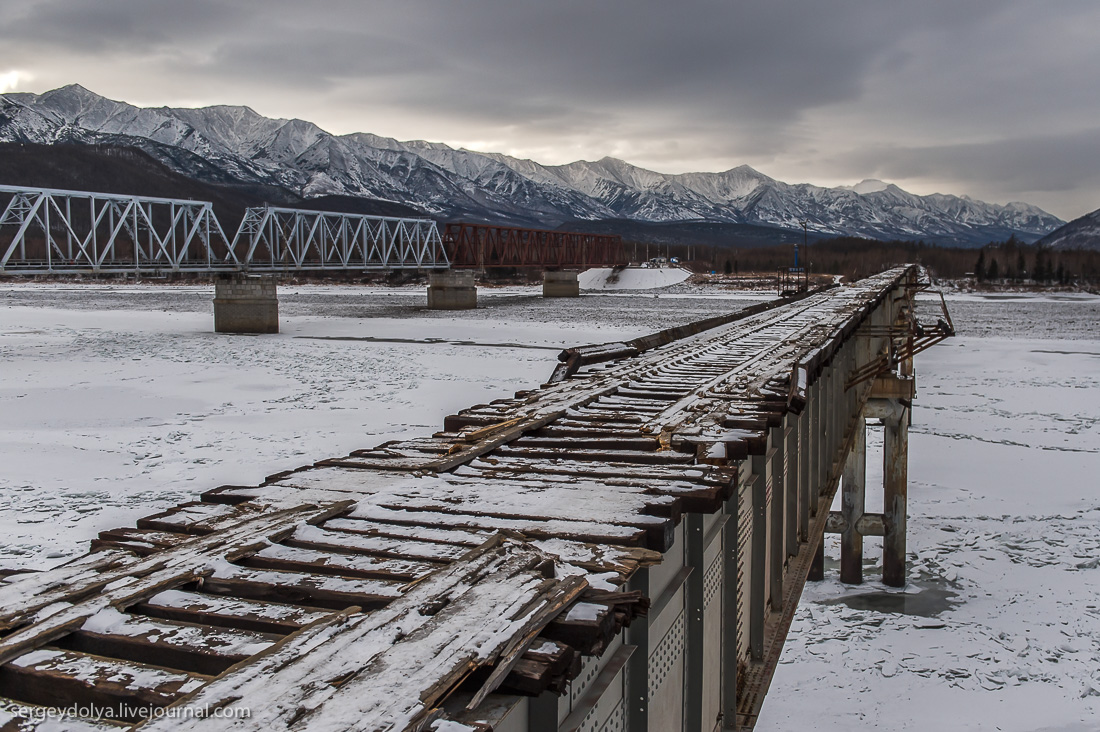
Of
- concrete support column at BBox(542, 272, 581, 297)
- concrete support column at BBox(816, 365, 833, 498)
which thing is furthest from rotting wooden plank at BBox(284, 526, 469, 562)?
concrete support column at BBox(542, 272, 581, 297)

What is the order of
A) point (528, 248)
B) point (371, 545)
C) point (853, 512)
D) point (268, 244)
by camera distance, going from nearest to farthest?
point (371, 545) < point (853, 512) < point (268, 244) < point (528, 248)

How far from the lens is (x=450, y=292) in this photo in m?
77.4

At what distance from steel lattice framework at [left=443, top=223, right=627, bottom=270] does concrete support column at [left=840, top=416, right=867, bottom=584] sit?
67.5 m

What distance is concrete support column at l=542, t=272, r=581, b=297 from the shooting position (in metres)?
102

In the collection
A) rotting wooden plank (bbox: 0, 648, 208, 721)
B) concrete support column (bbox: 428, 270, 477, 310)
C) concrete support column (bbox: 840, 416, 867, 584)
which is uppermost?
concrete support column (bbox: 428, 270, 477, 310)

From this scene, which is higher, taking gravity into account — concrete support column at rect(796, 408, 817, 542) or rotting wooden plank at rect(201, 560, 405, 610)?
rotting wooden plank at rect(201, 560, 405, 610)

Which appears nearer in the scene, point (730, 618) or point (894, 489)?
point (730, 618)

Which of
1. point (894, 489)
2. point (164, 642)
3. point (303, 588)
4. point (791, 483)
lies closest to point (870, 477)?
point (894, 489)

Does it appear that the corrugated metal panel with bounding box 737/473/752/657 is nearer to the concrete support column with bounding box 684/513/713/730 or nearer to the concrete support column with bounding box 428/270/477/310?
the concrete support column with bounding box 684/513/713/730

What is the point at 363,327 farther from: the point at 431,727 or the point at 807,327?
the point at 431,727

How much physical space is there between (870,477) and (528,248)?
83.6 meters

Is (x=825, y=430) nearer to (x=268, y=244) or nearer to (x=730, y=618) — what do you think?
(x=730, y=618)

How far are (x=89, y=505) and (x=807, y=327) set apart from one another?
1653 centimetres

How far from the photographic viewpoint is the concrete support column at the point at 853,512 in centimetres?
1878
